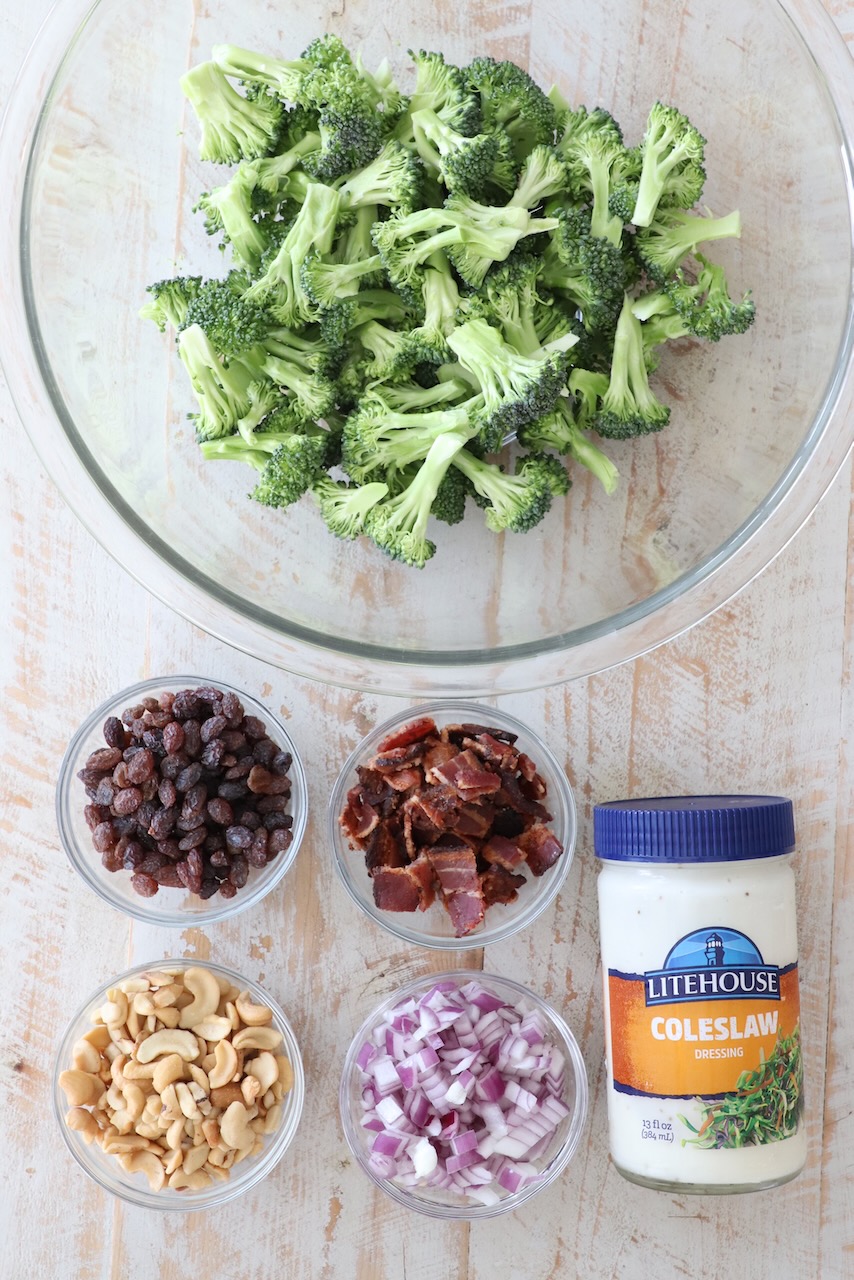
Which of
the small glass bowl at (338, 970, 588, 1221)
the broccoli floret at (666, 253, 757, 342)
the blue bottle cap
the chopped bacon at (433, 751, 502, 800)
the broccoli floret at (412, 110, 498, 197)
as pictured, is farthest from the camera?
the small glass bowl at (338, 970, 588, 1221)

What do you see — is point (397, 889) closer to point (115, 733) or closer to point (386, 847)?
point (386, 847)

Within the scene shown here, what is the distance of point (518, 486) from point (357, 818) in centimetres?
59

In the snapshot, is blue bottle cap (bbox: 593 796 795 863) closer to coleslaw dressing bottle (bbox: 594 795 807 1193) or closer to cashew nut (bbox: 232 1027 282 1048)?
coleslaw dressing bottle (bbox: 594 795 807 1193)

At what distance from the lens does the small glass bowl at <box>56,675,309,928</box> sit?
1804mm

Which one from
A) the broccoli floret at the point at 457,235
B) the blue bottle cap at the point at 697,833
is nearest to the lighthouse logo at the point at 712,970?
the blue bottle cap at the point at 697,833

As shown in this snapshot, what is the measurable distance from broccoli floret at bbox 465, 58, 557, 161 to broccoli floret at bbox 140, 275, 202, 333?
45cm

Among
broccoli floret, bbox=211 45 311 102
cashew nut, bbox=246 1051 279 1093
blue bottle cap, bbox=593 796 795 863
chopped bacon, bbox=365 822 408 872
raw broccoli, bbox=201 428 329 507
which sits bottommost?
cashew nut, bbox=246 1051 279 1093

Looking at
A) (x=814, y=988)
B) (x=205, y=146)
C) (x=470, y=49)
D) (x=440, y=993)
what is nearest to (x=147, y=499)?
(x=205, y=146)

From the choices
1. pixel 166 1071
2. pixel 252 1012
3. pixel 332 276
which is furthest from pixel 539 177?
pixel 166 1071

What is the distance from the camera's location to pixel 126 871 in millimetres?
1856

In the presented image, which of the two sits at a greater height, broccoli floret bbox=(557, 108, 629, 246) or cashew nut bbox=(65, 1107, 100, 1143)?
broccoli floret bbox=(557, 108, 629, 246)

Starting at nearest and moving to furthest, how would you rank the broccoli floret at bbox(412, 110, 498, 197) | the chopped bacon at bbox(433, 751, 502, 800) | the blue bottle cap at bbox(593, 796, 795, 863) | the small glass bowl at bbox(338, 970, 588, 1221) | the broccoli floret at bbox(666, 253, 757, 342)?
the broccoli floret at bbox(412, 110, 498, 197)
the broccoli floret at bbox(666, 253, 757, 342)
the blue bottle cap at bbox(593, 796, 795, 863)
the chopped bacon at bbox(433, 751, 502, 800)
the small glass bowl at bbox(338, 970, 588, 1221)

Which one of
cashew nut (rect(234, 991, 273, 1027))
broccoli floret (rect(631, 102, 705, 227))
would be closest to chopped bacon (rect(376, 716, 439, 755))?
cashew nut (rect(234, 991, 273, 1027))

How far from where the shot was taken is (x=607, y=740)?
1.84 meters
